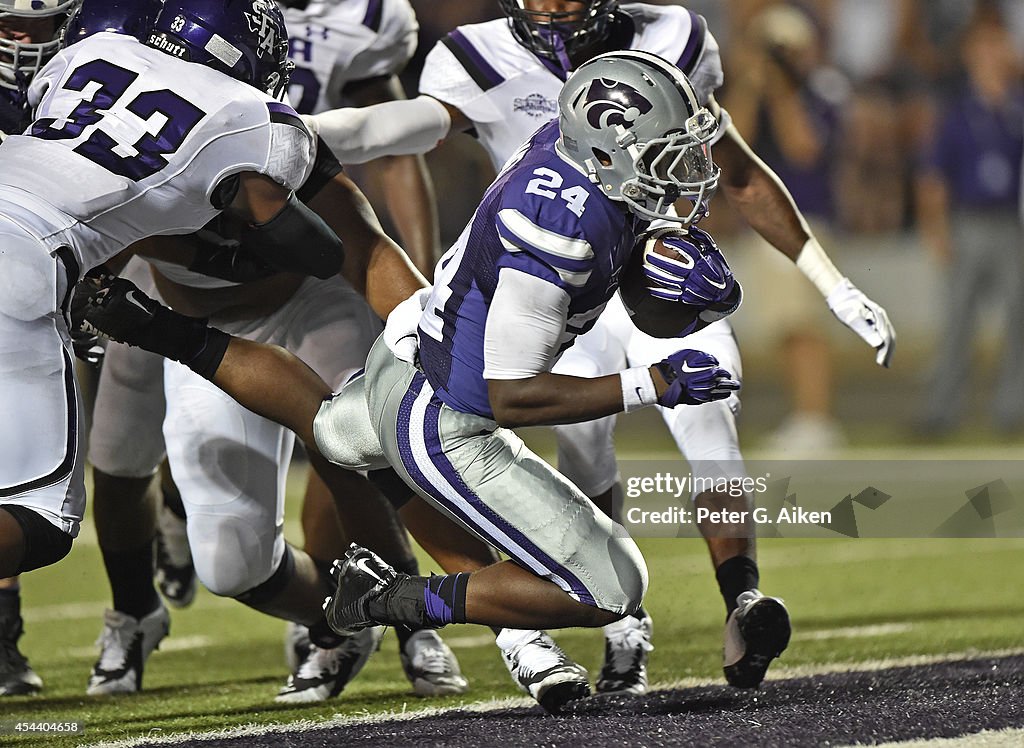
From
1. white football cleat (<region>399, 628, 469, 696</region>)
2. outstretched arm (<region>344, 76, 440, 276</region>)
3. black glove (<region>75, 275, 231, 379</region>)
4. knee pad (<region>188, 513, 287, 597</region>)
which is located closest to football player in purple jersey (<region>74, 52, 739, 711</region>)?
black glove (<region>75, 275, 231, 379</region>)

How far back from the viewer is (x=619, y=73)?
2.87 meters

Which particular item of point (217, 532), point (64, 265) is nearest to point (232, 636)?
point (217, 532)

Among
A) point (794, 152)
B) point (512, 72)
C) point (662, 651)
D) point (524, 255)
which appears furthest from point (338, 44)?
point (794, 152)

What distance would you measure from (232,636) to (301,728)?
164 cm

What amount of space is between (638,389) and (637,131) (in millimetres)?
476

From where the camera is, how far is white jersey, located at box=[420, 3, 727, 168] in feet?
12.1

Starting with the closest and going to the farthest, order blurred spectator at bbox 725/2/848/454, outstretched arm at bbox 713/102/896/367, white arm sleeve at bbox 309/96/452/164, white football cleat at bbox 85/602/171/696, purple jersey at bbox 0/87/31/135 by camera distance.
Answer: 1. purple jersey at bbox 0/87/31/135
2. white arm sleeve at bbox 309/96/452/164
3. outstretched arm at bbox 713/102/896/367
4. white football cleat at bbox 85/602/171/696
5. blurred spectator at bbox 725/2/848/454

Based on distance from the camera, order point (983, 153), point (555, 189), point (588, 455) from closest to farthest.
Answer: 1. point (555, 189)
2. point (588, 455)
3. point (983, 153)

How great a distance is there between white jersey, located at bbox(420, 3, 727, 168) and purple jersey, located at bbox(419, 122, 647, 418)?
2.47 feet

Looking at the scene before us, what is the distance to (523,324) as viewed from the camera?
8.99 ft

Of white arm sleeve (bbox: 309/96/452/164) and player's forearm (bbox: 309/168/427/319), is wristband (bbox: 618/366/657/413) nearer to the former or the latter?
player's forearm (bbox: 309/168/427/319)

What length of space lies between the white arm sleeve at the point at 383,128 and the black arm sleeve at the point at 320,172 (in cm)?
12

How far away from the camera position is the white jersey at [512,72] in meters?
3.69

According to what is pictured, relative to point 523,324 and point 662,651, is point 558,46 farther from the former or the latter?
point 662,651
